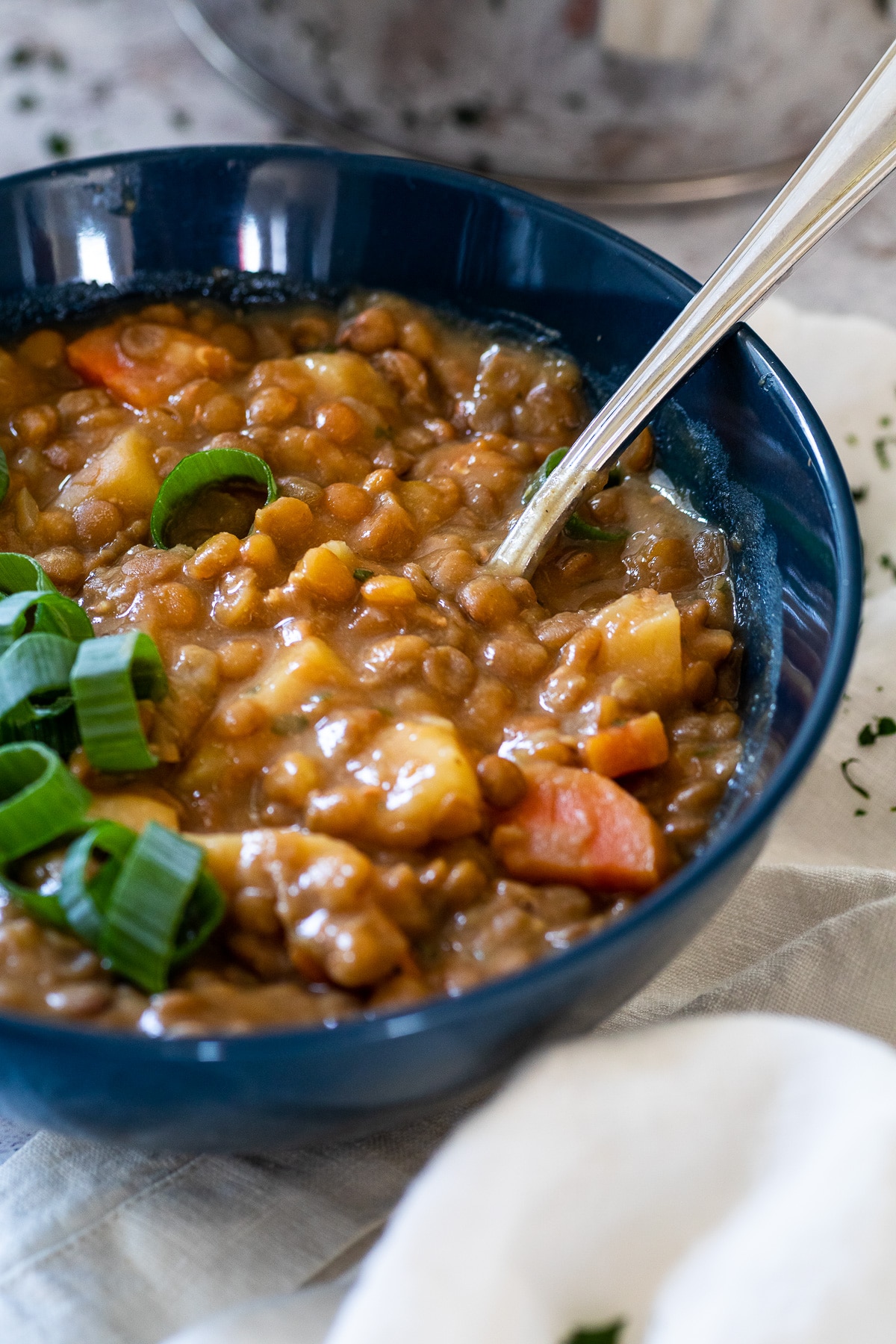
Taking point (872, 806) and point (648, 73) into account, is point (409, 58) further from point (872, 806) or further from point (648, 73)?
point (872, 806)

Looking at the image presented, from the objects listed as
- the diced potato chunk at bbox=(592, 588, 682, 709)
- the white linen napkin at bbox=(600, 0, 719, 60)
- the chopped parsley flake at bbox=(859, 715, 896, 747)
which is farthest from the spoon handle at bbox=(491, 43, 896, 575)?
the white linen napkin at bbox=(600, 0, 719, 60)

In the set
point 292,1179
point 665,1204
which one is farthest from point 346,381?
point 665,1204

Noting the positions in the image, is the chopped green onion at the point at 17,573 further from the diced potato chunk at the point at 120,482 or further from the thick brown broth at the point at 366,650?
the diced potato chunk at the point at 120,482

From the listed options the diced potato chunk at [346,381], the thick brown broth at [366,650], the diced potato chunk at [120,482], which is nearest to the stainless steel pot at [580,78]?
the thick brown broth at [366,650]

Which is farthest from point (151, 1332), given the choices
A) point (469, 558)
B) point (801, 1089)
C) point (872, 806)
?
point (872, 806)

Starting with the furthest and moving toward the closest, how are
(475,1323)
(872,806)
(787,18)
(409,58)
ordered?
(409,58), (787,18), (872,806), (475,1323)

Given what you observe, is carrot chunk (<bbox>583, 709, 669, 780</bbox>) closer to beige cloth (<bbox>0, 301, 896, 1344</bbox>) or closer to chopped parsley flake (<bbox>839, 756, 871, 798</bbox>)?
beige cloth (<bbox>0, 301, 896, 1344</bbox>)

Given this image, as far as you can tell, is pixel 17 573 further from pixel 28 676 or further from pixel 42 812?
pixel 42 812
